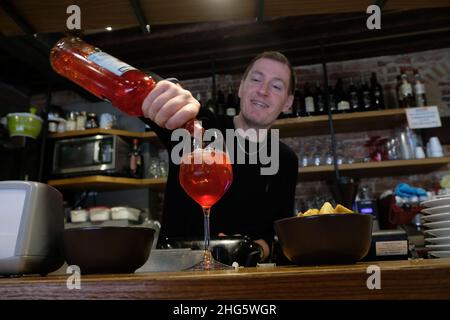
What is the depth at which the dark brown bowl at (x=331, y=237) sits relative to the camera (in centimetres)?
56

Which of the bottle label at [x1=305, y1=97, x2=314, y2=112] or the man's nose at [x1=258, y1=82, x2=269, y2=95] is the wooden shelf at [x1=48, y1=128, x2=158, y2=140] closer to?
the bottle label at [x1=305, y1=97, x2=314, y2=112]

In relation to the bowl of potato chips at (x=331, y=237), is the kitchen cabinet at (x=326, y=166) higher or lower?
higher

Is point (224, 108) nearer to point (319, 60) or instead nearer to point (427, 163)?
point (319, 60)

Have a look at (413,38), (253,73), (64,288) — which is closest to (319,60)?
(413,38)

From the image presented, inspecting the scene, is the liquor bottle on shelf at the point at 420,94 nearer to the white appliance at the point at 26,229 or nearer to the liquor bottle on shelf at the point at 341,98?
the liquor bottle on shelf at the point at 341,98

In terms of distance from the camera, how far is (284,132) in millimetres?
3424

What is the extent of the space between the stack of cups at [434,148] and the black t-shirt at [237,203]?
1705mm

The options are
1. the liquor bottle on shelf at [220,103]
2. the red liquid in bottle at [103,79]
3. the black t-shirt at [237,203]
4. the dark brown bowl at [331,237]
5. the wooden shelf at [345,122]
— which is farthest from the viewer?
the liquor bottle on shelf at [220,103]

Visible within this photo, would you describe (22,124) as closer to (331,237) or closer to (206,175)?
(206,175)

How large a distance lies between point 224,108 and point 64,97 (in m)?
1.81

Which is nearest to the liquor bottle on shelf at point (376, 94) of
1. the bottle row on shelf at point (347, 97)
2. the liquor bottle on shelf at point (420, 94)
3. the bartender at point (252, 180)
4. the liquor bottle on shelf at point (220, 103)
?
the bottle row on shelf at point (347, 97)

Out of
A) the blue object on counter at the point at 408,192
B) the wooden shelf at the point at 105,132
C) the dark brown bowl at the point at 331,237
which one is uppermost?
the wooden shelf at the point at 105,132

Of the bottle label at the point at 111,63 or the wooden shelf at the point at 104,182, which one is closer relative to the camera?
the bottle label at the point at 111,63

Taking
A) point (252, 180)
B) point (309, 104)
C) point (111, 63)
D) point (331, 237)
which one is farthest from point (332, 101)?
point (331, 237)
